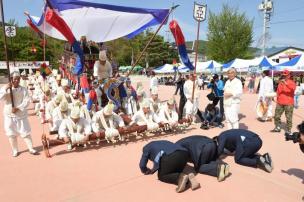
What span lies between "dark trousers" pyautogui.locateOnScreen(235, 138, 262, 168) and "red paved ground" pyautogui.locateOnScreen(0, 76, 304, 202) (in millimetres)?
116

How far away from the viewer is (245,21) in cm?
3403

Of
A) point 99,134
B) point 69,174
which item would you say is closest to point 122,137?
point 99,134

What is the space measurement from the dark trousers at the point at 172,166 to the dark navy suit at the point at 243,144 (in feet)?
3.55

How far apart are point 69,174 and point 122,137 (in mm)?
Answer: 1966

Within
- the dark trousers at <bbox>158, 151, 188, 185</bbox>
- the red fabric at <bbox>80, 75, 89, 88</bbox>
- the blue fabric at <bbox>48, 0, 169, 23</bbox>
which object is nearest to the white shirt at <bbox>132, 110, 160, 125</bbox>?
the red fabric at <bbox>80, 75, 89, 88</bbox>

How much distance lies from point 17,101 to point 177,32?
14.9 feet

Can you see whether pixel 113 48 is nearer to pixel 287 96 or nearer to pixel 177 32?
pixel 177 32

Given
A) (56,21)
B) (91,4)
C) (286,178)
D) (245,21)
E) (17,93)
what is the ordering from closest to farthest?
(286,178), (17,93), (56,21), (91,4), (245,21)

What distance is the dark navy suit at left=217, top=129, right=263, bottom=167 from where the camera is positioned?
16.2 feet

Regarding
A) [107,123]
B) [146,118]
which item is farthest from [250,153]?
[107,123]

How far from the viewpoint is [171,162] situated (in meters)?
4.13

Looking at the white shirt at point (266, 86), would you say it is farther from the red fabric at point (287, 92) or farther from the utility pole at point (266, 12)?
the utility pole at point (266, 12)

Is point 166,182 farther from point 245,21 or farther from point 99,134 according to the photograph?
point 245,21

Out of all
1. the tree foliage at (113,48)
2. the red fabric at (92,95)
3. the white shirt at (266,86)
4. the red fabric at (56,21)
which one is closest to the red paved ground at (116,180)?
the red fabric at (92,95)
